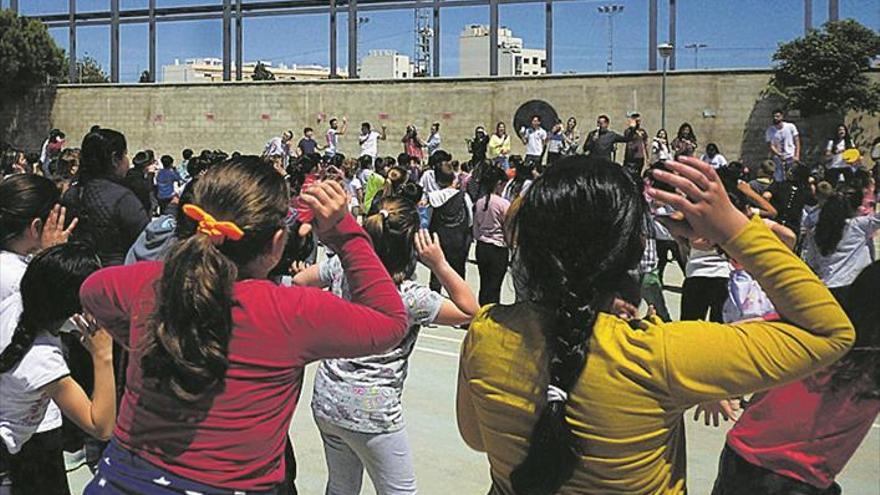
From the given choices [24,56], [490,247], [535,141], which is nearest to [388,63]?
[24,56]

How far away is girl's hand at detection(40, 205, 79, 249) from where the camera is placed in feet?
13.1

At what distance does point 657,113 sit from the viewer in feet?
81.0

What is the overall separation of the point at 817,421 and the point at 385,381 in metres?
1.60

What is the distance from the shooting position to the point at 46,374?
309cm

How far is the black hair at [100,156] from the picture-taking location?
586 centimetres

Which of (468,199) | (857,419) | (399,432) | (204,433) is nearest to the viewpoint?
(204,433)

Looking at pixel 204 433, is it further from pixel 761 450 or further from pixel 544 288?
pixel 761 450

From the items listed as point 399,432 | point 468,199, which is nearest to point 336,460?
point 399,432

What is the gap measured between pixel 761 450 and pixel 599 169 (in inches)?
45.1

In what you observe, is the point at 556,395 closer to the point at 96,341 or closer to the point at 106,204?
the point at 96,341

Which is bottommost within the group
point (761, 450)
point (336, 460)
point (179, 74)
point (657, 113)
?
point (336, 460)

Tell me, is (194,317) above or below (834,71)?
below

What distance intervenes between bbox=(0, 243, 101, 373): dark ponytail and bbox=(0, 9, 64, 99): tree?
32.9 metres

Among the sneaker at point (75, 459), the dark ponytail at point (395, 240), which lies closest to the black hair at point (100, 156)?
the sneaker at point (75, 459)
